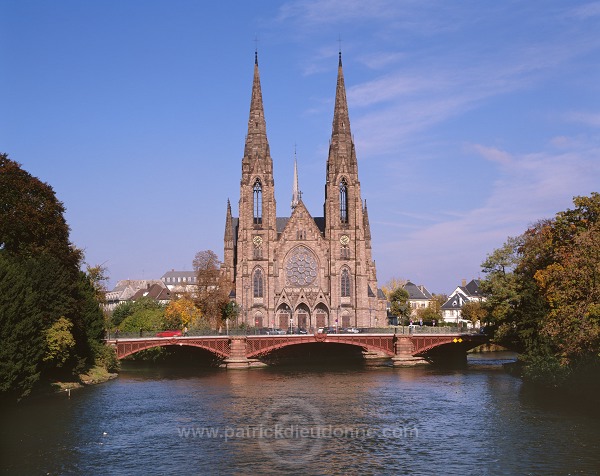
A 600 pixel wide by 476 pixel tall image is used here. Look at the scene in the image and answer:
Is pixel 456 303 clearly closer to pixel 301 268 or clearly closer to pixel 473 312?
pixel 473 312

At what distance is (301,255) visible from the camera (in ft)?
416

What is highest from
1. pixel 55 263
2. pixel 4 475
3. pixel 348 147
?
pixel 348 147

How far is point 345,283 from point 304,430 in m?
80.0

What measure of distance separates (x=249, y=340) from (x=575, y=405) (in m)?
48.4

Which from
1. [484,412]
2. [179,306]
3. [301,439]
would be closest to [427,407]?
[484,412]

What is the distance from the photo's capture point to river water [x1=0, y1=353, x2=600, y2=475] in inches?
1458

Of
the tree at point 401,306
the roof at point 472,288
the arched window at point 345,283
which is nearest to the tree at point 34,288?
the arched window at point 345,283

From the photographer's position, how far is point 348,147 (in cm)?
13025

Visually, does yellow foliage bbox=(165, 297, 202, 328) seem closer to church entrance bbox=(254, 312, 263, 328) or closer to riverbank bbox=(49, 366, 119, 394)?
church entrance bbox=(254, 312, 263, 328)

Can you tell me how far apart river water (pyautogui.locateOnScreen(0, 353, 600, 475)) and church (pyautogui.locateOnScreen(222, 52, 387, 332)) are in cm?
5330

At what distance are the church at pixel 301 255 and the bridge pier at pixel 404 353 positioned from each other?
1116 inches

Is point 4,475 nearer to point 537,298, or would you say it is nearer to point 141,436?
point 141,436

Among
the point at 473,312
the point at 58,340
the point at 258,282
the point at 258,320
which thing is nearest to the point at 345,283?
the point at 258,282

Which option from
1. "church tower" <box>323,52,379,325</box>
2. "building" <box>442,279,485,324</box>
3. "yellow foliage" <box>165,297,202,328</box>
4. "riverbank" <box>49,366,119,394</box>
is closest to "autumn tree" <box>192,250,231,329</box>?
"yellow foliage" <box>165,297,202,328</box>
